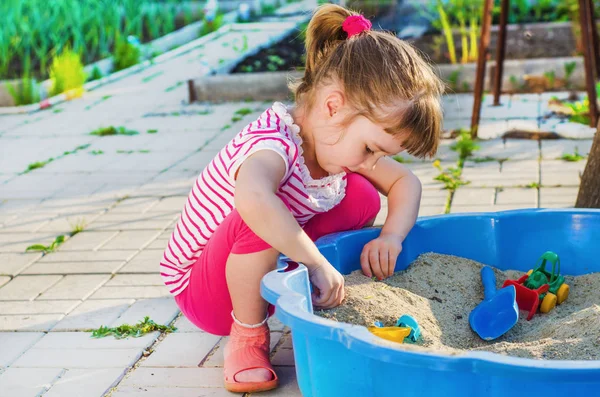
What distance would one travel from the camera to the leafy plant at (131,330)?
8.14ft

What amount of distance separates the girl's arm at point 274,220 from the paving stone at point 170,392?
0.32 metres

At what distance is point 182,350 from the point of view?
2354 millimetres

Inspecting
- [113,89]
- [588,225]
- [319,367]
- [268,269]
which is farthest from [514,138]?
[113,89]

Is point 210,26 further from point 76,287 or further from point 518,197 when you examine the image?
point 76,287

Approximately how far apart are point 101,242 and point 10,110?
329cm

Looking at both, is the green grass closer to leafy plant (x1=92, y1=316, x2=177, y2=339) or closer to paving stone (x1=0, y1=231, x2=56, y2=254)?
paving stone (x1=0, y1=231, x2=56, y2=254)

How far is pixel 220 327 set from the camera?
2.30 m

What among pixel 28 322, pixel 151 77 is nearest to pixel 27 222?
pixel 28 322

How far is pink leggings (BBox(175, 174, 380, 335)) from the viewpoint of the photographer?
2137mm

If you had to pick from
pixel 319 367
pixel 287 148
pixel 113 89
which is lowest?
pixel 113 89

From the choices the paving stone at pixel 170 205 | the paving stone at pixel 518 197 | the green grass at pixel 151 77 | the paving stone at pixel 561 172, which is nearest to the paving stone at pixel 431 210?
the paving stone at pixel 518 197

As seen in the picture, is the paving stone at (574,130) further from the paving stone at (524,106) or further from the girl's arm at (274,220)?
the girl's arm at (274,220)

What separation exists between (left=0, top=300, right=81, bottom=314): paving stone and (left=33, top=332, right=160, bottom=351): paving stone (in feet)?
0.66

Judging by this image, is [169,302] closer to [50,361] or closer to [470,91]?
[50,361]
